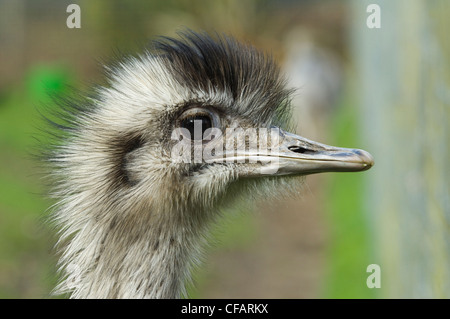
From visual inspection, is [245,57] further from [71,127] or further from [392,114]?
[392,114]

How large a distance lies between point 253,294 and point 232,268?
0.60 m

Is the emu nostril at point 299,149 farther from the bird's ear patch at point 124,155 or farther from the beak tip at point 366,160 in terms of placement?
the bird's ear patch at point 124,155

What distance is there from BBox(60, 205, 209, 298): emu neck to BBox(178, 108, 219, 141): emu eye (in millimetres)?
286

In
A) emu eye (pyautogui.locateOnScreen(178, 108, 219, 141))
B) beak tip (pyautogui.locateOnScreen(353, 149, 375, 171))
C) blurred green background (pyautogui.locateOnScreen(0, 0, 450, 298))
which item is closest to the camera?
beak tip (pyautogui.locateOnScreen(353, 149, 375, 171))

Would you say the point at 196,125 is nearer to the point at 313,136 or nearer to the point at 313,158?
the point at 313,158

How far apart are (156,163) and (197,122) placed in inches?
7.6

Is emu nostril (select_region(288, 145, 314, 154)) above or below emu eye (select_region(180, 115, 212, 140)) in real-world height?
below

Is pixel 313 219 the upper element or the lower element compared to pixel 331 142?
lower

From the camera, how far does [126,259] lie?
236 centimetres

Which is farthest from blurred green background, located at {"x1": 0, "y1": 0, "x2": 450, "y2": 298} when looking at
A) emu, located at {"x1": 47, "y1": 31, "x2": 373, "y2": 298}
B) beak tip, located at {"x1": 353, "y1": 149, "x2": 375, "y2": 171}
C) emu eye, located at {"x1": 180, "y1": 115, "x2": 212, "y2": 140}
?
emu eye, located at {"x1": 180, "y1": 115, "x2": 212, "y2": 140}

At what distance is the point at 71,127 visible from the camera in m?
2.56

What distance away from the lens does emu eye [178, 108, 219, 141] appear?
2.41 metres

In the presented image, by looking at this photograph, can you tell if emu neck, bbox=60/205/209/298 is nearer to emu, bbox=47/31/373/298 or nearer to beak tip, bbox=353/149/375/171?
emu, bbox=47/31/373/298
